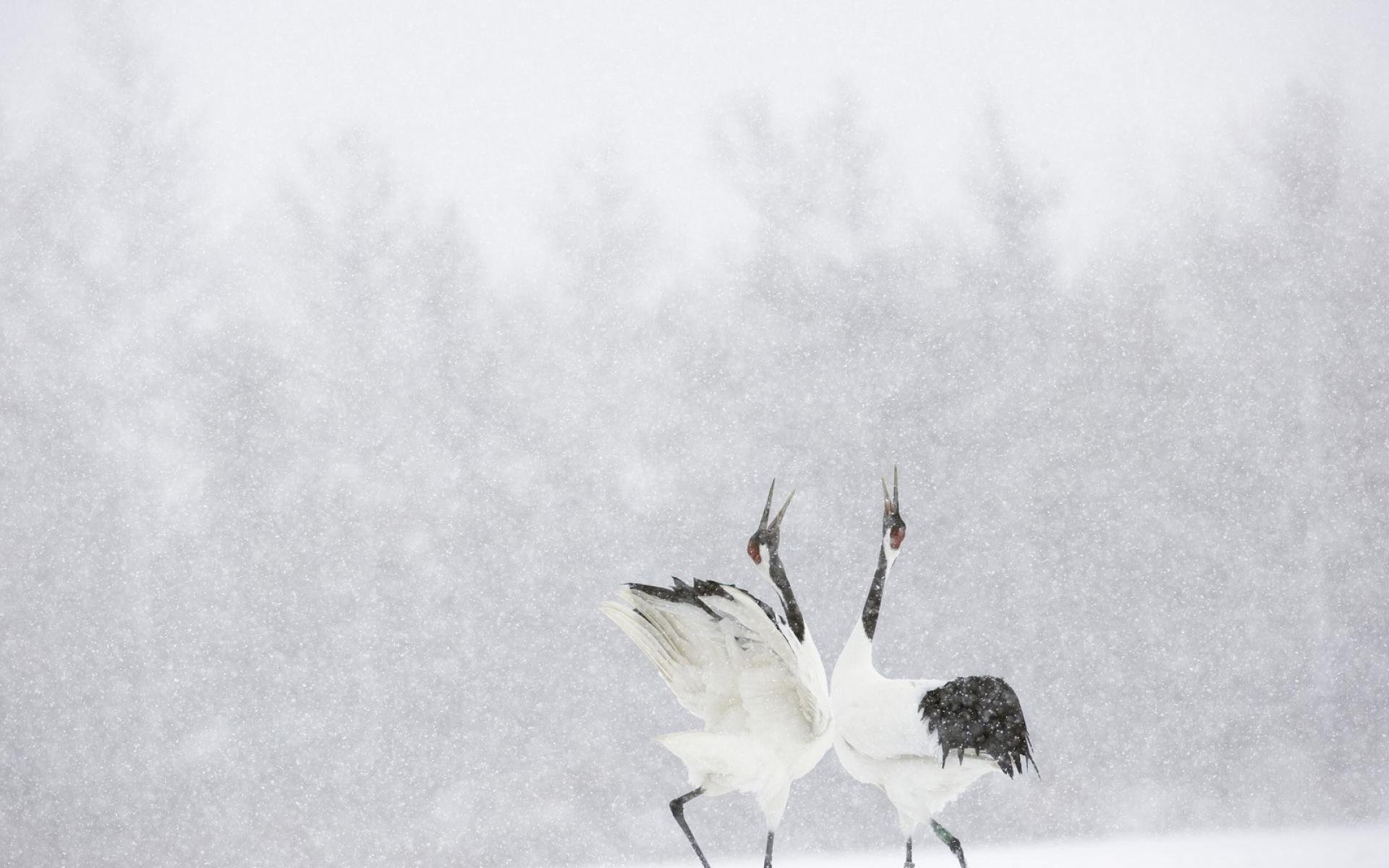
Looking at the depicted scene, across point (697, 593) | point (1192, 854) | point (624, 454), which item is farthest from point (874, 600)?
point (624, 454)

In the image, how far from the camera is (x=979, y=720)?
1.41 m

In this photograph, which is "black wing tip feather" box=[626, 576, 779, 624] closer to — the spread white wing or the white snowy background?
the spread white wing

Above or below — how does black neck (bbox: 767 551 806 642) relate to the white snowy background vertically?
below

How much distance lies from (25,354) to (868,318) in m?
2.74

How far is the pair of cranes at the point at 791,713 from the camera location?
142 centimetres

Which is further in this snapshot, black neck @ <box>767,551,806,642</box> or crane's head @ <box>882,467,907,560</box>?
crane's head @ <box>882,467,907,560</box>

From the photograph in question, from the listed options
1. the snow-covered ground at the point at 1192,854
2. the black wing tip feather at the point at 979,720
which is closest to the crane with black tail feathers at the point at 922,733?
the black wing tip feather at the point at 979,720

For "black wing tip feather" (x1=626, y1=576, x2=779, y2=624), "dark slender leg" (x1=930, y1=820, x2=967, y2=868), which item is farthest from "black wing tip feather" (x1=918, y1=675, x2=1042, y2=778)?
"black wing tip feather" (x1=626, y1=576, x2=779, y2=624)

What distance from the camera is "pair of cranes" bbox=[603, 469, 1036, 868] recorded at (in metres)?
1.42

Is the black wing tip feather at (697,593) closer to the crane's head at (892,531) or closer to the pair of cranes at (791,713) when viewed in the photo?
the pair of cranes at (791,713)

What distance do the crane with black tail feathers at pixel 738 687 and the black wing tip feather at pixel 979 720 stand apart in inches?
5.4

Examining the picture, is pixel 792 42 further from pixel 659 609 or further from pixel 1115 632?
pixel 659 609

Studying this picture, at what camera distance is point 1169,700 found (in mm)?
3709

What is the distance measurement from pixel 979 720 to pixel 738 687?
0.97ft
